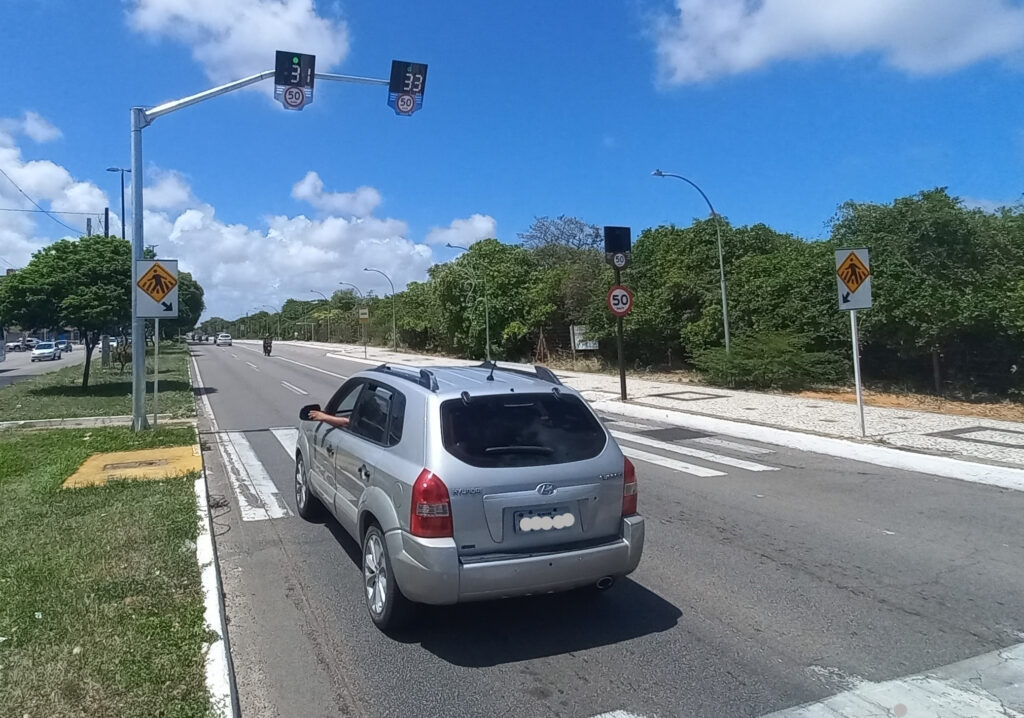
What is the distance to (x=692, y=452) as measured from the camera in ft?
38.1

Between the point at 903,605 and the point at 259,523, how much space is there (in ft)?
19.0

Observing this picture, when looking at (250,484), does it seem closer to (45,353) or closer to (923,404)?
(923,404)

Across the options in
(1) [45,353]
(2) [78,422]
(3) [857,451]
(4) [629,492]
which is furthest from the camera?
(1) [45,353]

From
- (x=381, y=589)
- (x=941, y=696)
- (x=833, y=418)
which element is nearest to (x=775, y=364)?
(x=833, y=418)

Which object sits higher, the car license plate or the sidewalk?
the car license plate

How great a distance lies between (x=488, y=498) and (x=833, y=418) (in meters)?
11.9

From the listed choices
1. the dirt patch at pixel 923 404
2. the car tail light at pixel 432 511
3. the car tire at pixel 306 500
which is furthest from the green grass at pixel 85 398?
the dirt patch at pixel 923 404

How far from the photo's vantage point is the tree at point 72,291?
2006cm

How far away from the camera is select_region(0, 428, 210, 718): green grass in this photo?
375 centimetres

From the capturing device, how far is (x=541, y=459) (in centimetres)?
460

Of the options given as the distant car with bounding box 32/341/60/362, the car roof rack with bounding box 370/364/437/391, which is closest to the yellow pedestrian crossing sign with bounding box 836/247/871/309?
the car roof rack with bounding box 370/364/437/391

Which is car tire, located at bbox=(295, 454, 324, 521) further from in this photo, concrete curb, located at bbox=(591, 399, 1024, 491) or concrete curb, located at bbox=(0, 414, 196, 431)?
concrete curb, located at bbox=(0, 414, 196, 431)

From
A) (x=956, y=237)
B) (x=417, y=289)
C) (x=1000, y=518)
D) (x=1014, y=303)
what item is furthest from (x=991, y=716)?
(x=417, y=289)

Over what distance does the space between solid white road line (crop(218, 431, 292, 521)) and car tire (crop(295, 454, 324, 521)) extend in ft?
1.00
